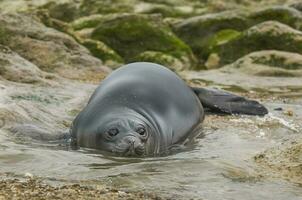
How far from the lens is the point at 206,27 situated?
25188 millimetres

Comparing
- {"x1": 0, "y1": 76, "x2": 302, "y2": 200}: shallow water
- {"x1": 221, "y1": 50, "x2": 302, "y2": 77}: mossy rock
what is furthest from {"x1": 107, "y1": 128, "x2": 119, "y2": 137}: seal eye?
{"x1": 221, "y1": 50, "x2": 302, "y2": 77}: mossy rock

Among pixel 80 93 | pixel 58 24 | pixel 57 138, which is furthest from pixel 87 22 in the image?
pixel 57 138

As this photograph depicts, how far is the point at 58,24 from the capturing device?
1864 centimetres

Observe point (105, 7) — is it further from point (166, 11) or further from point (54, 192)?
point (54, 192)

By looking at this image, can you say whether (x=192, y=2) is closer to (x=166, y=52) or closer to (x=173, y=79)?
(x=166, y=52)

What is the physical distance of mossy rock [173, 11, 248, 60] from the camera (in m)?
24.2

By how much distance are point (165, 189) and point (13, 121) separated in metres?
3.24

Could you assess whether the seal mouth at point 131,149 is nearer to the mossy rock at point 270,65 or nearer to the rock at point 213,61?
the mossy rock at point 270,65

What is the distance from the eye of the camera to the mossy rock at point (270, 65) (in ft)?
58.9

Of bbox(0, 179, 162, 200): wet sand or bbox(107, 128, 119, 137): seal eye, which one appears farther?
bbox(107, 128, 119, 137): seal eye

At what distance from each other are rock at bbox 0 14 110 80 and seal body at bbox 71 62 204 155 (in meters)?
→ 5.96

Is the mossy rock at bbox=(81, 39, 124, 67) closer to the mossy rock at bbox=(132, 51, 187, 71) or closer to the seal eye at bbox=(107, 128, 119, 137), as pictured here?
Answer: the mossy rock at bbox=(132, 51, 187, 71)

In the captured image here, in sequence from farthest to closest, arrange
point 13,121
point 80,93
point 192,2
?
point 192,2 → point 80,93 → point 13,121

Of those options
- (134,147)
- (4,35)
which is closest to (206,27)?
(4,35)
